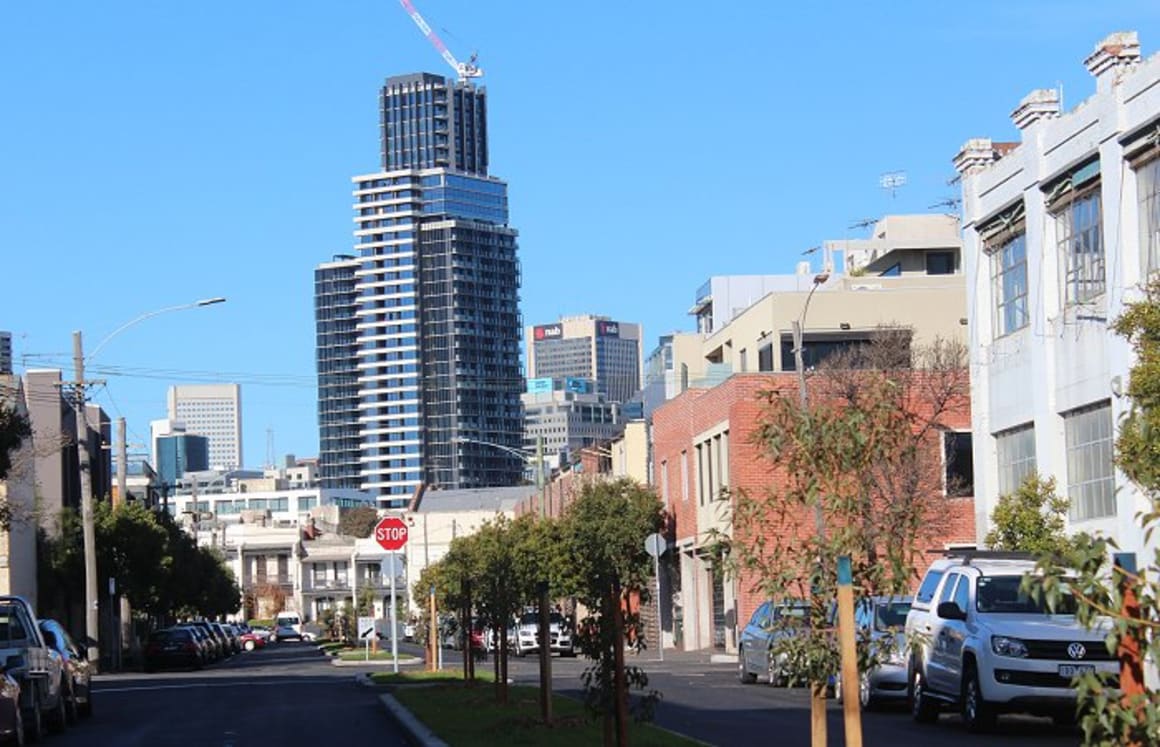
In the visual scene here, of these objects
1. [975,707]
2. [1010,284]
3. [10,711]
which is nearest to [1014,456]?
[1010,284]

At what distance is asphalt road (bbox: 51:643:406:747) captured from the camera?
2261 centimetres

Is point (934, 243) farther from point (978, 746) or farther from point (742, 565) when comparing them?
point (742, 565)

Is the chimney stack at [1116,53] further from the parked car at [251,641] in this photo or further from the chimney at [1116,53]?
the parked car at [251,641]

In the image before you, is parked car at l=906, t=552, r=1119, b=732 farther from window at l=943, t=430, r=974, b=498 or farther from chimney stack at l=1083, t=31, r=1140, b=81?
window at l=943, t=430, r=974, b=498

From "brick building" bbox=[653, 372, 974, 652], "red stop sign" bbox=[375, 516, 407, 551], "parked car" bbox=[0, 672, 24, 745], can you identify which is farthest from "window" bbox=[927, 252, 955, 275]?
"parked car" bbox=[0, 672, 24, 745]

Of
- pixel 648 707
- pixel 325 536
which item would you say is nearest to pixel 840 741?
pixel 648 707

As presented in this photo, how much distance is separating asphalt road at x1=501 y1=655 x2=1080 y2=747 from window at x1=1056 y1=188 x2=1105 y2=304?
8530mm

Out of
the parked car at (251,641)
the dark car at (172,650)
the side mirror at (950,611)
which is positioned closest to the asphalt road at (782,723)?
the side mirror at (950,611)

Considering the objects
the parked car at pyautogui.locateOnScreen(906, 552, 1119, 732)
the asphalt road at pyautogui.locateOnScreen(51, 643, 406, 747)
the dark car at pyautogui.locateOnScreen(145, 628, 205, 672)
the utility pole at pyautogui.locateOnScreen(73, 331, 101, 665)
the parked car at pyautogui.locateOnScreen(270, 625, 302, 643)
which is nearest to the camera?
the parked car at pyautogui.locateOnScreen(906, 552, 1119, 732)

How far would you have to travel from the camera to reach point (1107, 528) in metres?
31.5

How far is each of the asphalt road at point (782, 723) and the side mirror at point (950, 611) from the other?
1.29 meters

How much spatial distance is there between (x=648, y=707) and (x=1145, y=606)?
8.17 metres

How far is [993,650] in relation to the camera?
66.2 feet

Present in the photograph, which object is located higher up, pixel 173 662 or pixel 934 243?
pixel 934 243
